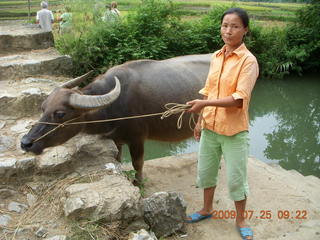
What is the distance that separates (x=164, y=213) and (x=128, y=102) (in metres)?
1.22

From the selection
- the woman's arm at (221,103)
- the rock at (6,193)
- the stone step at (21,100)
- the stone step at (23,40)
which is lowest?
the rock at (6,193)

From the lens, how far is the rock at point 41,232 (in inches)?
83.5

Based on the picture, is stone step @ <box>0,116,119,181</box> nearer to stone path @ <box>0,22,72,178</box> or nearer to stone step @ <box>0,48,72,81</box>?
stone path @ <box>0,22,72,178</box>

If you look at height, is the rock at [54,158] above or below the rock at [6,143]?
below

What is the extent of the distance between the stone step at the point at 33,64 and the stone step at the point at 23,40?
14 centimetres

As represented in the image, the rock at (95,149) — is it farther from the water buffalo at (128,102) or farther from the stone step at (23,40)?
the stone step at (23,40)

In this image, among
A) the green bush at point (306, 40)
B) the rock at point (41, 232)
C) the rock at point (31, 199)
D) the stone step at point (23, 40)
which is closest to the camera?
the rock at point (41, 232)

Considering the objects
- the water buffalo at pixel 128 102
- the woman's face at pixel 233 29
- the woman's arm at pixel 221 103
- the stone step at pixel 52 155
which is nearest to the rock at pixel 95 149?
the stone step at pixel 52 155

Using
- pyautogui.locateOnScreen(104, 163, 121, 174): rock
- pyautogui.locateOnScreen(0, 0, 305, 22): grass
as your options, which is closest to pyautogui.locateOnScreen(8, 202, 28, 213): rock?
pyautogui.locateOnScreen(104, 163, 121, 174): rock

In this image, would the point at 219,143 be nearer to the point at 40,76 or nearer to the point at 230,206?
the point at 230,206

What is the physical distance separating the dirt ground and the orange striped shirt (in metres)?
1.11

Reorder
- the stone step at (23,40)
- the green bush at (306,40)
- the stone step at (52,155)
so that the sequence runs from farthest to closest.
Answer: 1. the green bush at (306,40)
2. the stone step at (23,40)
3. the stone step at (52,155)

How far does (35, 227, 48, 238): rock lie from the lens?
2120 millimetres

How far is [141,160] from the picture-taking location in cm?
370
